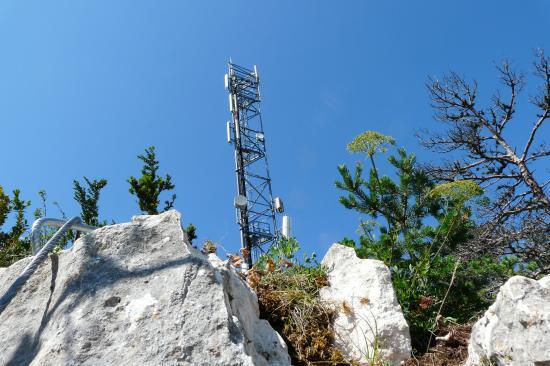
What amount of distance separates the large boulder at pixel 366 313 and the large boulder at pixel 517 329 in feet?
1.34

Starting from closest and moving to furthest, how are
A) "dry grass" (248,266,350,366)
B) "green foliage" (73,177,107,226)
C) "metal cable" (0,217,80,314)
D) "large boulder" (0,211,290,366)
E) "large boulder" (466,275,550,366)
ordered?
"large boulder" (0,211,290,366), "metal cable" (0,217,80,314), "large boulder" (466,275,550,366), "dry grass" (248,266,350,366), "green foliage" (73,177,107,226)

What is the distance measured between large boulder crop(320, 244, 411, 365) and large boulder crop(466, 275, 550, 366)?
41 centimetres

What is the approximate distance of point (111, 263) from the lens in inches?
78.2

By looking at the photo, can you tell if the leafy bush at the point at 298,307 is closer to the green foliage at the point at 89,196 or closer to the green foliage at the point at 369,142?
the green foliage at the point at 369,142

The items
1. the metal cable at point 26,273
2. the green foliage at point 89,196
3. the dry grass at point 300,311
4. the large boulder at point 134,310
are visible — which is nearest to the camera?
the large boulder at point 134,310

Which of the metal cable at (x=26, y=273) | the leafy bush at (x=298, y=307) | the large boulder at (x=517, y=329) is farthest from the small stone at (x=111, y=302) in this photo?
the large boulder at (x=517, y=329)

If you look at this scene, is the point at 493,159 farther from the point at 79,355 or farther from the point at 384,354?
the point at 79,355

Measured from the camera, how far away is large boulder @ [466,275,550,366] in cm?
211

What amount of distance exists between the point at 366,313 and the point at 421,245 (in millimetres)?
4878

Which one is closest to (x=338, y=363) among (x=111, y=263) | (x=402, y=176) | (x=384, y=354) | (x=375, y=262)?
(x=384, y=354)

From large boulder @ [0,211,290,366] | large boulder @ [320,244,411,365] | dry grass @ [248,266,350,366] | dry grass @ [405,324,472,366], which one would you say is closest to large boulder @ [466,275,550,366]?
dry grass @ [405,324,472,366]

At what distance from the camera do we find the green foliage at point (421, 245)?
11.1 feet

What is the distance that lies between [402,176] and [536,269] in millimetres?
3379

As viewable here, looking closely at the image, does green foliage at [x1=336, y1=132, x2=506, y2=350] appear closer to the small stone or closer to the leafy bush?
the leafy bush
